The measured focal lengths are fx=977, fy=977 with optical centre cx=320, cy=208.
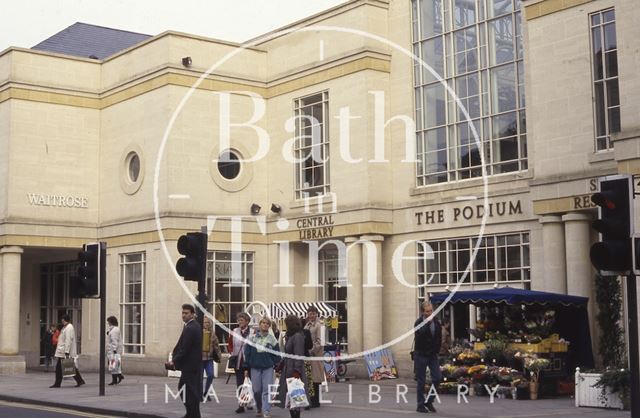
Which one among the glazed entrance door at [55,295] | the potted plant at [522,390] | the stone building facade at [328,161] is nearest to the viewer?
the potted plant at [522,390]

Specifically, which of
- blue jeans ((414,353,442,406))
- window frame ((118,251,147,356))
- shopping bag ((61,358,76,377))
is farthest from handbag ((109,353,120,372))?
blue jeans ((414,353,442,406))

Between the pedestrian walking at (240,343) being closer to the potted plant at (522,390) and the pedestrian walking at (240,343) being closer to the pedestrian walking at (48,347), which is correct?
the potted plant at (522,390)

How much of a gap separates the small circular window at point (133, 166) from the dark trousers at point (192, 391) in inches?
633

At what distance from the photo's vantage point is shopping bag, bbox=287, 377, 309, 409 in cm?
1569

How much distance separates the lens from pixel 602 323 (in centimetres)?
2078

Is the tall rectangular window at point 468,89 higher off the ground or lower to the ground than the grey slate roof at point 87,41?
lower

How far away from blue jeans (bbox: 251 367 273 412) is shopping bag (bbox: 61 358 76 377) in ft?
30.5

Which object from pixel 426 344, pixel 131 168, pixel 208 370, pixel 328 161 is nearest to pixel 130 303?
pixel 131 168

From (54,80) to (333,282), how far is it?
11.4 metres

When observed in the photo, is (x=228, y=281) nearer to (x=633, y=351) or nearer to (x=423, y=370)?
(x=423, y=370)

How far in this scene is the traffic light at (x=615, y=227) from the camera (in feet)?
36.7

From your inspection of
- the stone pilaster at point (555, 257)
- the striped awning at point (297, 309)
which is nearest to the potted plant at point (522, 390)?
the stone pilaster at point (555, 257)

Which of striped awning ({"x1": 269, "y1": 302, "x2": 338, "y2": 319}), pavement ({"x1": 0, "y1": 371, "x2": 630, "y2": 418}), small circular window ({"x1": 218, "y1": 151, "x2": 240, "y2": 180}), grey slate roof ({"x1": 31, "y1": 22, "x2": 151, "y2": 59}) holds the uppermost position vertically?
grey slate roof ({"x1": 31, "y1": 22, "x2": 151, "y2": 59})

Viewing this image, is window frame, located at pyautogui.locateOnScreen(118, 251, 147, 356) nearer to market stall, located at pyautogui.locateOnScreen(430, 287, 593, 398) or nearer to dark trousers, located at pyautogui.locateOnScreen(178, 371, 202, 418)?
market stall, located at pyautogui.locateOnScreen(430, 287, 593, 398)
